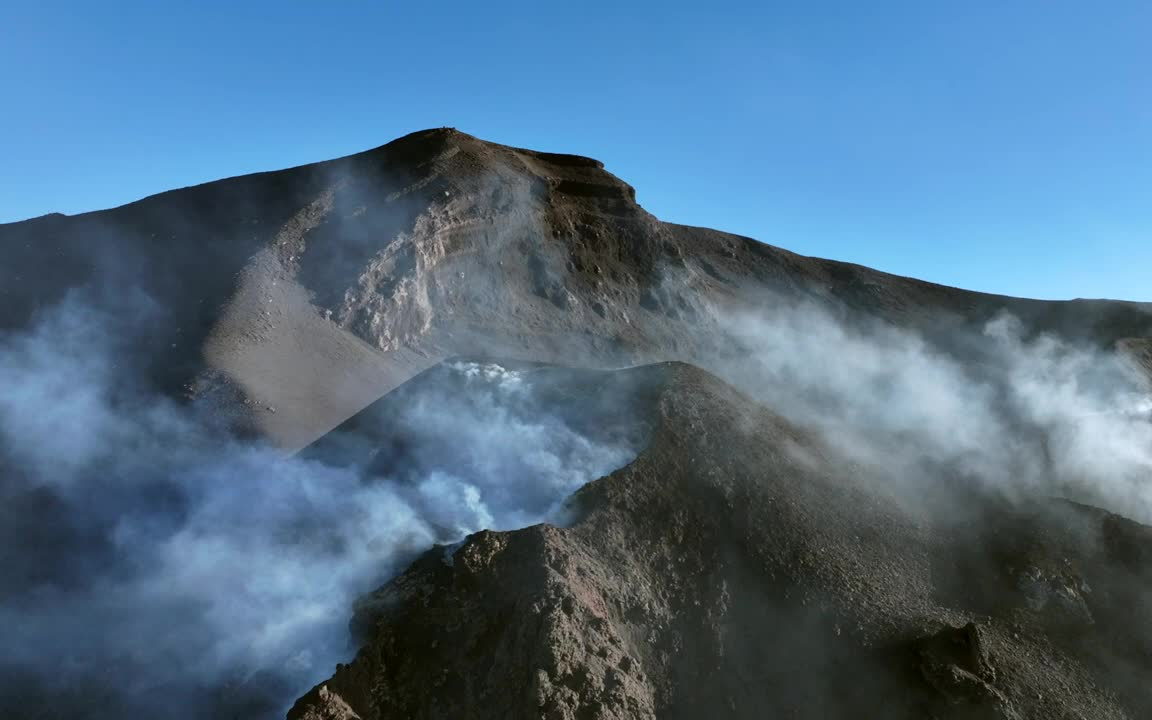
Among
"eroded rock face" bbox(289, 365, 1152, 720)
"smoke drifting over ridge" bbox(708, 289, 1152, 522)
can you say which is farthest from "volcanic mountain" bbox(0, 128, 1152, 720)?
"smoke drifting over ridge" bbox(708, 289, 1152, 522)

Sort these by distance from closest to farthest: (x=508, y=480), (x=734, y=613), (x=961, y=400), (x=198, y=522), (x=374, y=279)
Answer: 1. (x=734, y=613)
2. (x=198, y=522)
3. (x=508, y=480)
4. (x=374, y=279)
5. (x=961, y=400)

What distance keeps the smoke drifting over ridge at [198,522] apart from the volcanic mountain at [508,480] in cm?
8

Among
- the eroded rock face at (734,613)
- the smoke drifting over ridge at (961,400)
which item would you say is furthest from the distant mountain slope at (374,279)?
the eroded rock face at (734,613)

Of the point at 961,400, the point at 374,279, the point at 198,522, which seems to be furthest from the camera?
the point at 961,400

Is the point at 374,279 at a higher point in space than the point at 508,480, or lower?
higher

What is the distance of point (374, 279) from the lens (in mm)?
23078

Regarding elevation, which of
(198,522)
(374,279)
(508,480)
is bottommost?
(198,522)

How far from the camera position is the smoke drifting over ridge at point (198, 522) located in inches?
415

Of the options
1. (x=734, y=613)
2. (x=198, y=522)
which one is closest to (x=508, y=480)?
(x=734, y=613)

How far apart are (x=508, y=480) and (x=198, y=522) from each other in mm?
5523

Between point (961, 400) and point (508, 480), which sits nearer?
point (508, 480)

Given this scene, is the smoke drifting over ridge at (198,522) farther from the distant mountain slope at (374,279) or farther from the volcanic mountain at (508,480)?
the distant mountain slope at (374,279)

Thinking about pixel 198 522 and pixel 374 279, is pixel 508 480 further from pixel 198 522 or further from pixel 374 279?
pixel 374 279

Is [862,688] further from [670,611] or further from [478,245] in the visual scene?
[478,245]
